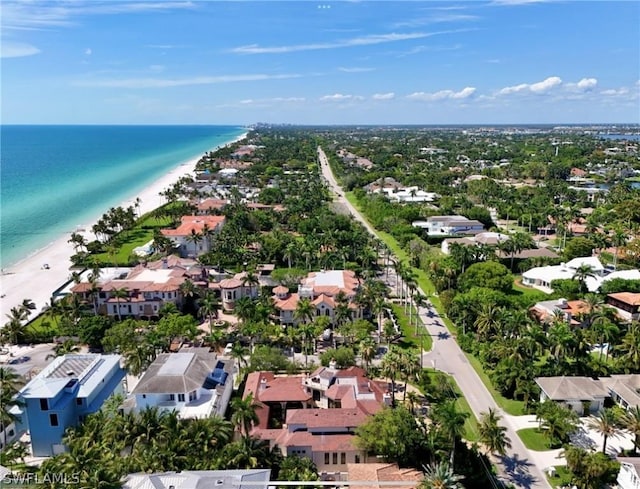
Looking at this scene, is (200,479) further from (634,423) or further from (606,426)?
(634,423)

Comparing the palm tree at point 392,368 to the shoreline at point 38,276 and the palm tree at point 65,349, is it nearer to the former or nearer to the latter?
the palm tree at point 65,349

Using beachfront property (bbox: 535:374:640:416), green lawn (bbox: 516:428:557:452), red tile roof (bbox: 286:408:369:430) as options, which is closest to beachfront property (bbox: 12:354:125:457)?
red tile roof (bbox: 286:408:369:430)

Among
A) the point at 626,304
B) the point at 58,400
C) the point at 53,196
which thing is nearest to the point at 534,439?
the point at 626,304

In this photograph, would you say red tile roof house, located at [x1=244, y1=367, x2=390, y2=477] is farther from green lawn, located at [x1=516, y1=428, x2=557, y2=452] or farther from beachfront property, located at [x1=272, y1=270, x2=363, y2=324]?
beachfront property, located at [x1=272, y1=270, x2=363, y2=324]

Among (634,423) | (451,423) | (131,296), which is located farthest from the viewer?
(131,296)

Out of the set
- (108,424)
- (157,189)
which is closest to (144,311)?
(108,424)
